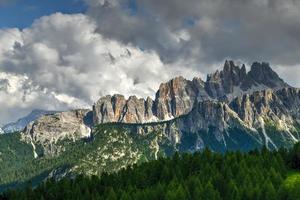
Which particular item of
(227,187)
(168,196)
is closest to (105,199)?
(168,196)

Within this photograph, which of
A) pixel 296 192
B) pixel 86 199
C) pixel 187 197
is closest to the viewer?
pixel 296 192

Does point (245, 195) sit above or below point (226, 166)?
below

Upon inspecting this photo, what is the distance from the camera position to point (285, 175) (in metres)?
196

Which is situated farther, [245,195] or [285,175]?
[285,175]

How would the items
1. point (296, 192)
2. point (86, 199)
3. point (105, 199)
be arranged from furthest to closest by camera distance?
point (86, 199)
point (105, 199)
point (296, 192)

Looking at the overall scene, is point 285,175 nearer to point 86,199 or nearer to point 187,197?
point 187,197

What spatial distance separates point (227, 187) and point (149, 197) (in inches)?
978

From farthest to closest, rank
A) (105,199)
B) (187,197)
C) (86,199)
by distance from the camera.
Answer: (86,199) → (105,199) → (187,197)

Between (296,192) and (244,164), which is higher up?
(244,164)

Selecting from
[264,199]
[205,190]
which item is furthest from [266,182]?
[205,190]

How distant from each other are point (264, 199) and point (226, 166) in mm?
37921

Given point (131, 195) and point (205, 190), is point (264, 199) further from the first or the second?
point (131, 195)

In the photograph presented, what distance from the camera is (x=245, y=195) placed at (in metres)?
165

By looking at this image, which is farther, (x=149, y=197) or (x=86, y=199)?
(x=86, y=199)
